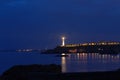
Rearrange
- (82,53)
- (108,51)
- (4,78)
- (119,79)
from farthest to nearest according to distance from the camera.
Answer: (82,53) < (108,51) < (4,78) < (119,79)

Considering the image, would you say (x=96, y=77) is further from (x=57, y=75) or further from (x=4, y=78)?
(x=4, y=78)

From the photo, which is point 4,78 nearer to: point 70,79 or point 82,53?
point 70,79

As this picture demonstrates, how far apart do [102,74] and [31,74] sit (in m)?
2.15

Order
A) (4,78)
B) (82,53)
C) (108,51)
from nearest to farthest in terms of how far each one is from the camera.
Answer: (4,78) < (108,51) < (82,53)

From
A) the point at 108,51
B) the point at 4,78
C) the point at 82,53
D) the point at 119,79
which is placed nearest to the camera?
the point at 119,79

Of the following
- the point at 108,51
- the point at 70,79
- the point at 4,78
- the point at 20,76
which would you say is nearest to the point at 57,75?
the point at 70,79

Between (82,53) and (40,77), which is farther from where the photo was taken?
(82,53)

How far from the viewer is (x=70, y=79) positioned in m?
12.6

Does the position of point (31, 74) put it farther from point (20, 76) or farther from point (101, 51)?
point (101, 51)

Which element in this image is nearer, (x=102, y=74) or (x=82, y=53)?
(x=102, y=74)

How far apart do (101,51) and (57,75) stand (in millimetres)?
159536

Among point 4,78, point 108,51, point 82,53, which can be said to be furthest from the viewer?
point 82,53

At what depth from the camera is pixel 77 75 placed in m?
12.7

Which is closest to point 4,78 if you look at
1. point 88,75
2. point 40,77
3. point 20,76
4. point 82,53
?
point 20,76
